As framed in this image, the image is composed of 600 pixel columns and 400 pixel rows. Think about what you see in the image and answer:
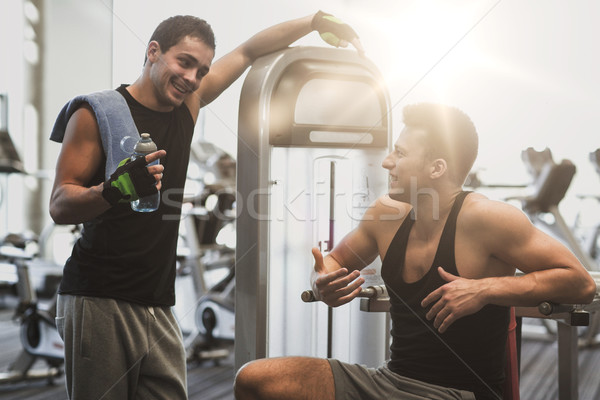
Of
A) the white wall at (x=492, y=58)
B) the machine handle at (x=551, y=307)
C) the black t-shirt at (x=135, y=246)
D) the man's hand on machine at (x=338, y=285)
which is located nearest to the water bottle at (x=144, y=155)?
the black t-shirt at (x=135, y=246)

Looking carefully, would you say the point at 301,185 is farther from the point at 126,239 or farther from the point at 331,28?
the point at 126,239

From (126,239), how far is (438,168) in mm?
790

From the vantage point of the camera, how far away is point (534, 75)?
16.4 ft

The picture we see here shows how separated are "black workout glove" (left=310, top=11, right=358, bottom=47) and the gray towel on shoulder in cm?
72

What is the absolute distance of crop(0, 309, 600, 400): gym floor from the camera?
2.99 meters

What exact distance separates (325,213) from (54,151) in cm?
400

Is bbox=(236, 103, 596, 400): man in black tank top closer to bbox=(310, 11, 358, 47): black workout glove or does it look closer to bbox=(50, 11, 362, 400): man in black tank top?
bbox=(50, 11, 362, 400): man in black tank top

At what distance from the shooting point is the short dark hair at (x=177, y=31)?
60.3 inches

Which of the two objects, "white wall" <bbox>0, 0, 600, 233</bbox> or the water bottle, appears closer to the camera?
the water bottle

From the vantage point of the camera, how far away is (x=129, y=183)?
131 centimetres

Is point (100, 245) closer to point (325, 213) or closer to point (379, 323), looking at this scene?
point (325, 213)

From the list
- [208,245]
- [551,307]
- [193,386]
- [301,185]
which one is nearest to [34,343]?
[193,386]

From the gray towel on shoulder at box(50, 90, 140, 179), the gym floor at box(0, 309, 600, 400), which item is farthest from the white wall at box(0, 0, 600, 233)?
the gray towel on shoulder at box(50, 90, 140, 179)

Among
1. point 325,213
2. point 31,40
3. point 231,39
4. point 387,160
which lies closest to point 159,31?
point 387,160
